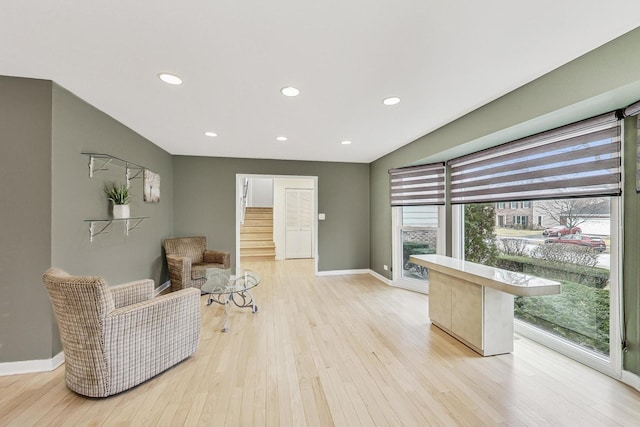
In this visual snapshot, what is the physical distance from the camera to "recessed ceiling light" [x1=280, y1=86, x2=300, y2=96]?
2211mm

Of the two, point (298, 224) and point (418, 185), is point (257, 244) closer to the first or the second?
point (298, 224)

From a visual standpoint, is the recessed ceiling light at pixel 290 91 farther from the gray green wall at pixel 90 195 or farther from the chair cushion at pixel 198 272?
the chair cushion at pixel 198 272

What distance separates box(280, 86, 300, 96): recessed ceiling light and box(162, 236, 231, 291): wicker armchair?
A: 2.75 m

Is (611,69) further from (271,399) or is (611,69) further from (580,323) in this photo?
(271,399)

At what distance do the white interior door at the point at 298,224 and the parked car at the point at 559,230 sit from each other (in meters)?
5.49

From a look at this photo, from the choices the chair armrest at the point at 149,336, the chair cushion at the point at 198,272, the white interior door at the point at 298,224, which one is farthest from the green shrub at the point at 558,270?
the white interior door at the point at 298,224

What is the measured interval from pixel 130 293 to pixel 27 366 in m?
0.86

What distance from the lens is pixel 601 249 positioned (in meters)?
2.18

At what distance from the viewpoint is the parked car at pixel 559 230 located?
2.39 m

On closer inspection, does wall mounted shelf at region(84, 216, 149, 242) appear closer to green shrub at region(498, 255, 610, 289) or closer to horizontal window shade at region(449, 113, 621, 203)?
horizontal window shade at region(449, 113, 621, 203)

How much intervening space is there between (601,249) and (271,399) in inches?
112

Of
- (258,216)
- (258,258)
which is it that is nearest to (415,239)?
(258,258)

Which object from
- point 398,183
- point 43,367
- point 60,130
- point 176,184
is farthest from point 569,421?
point 176,184

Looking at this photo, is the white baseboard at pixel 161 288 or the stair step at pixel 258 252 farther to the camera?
the stair step at pixel 258 252
